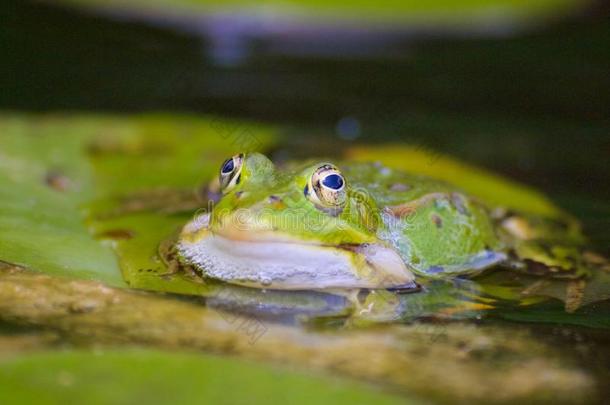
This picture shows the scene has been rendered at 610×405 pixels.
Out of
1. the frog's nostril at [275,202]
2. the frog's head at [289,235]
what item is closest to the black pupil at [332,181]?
the frog's head at [289,235]

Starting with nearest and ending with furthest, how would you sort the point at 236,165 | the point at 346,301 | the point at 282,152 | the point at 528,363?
the point at 528,363, the point at 346,301, the point at 236,165, the point at 282,152

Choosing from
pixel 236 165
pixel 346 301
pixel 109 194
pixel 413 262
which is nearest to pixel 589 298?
pixel 413 262

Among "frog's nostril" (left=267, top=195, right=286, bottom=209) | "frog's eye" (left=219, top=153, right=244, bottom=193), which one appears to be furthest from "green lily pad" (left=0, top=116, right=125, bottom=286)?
"frog's nostril" (left=267, top=195, right=286, bottom=209)

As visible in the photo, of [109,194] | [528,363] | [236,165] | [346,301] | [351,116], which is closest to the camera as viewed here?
[528,363]

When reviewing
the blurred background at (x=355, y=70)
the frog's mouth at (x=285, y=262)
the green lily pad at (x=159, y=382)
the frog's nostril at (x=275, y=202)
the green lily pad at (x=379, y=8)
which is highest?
the green lily pad at (x=379, y=8)

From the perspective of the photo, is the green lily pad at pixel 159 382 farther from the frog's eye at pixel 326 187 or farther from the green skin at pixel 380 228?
the frog's eye at pixel 326 187

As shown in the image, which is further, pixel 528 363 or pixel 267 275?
pixel 267 275

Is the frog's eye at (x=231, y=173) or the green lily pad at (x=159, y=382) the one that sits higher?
the frog's eye at (x=231, y=173)

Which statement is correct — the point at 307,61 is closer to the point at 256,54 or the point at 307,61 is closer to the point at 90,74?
the point at 256,54

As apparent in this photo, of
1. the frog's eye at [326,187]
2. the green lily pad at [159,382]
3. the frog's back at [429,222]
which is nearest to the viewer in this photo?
the green lily pad at [159,382]

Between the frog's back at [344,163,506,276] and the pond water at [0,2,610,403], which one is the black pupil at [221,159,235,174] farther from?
the frog's back at [344,163,506,276]
